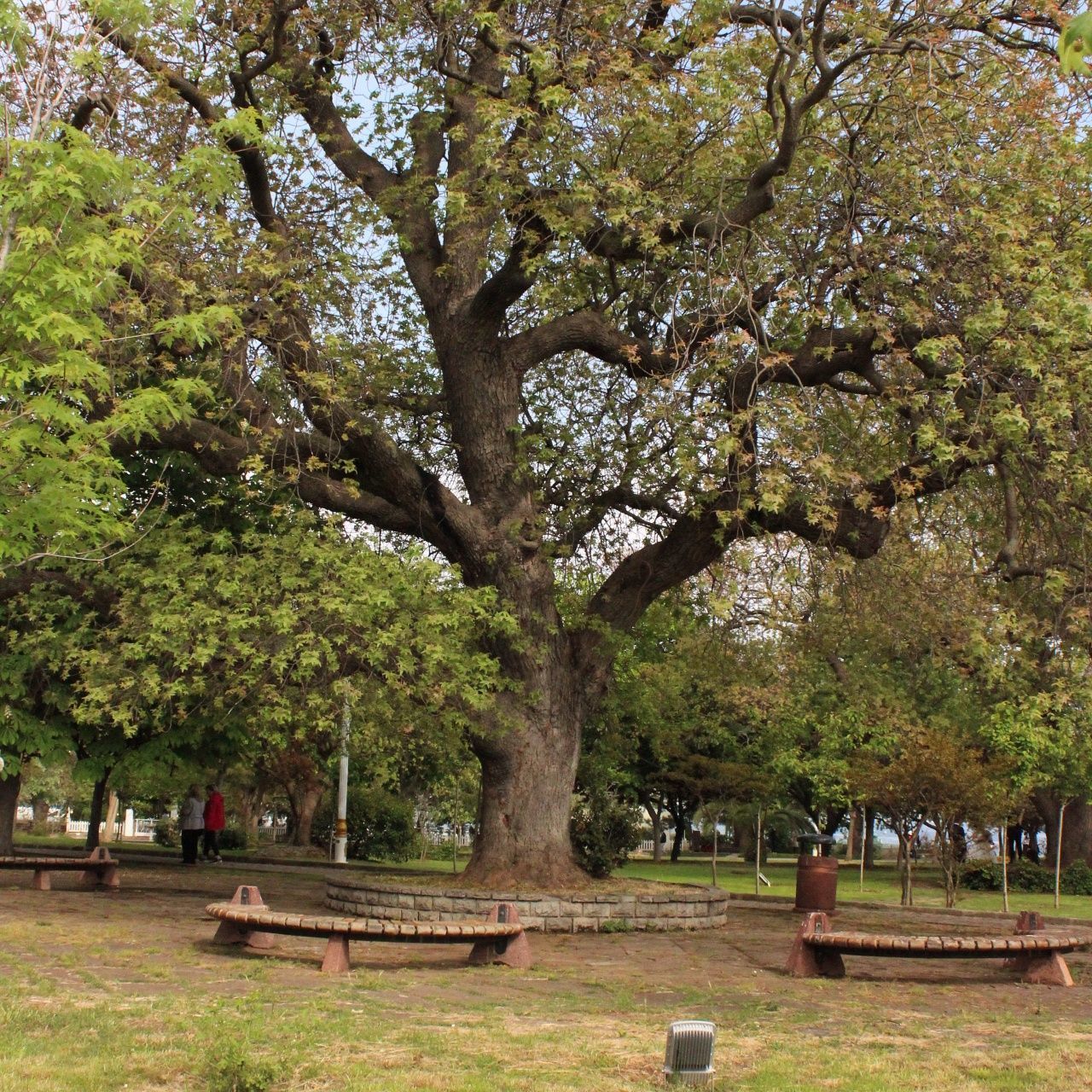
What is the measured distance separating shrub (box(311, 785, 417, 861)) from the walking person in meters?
5.12

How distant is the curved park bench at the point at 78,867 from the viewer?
15.6 metres

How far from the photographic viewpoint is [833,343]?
1333 centimetres

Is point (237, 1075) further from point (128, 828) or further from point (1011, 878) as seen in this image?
point (128, 828)

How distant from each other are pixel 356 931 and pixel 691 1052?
423cm

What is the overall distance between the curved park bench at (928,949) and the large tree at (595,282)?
3.65 m

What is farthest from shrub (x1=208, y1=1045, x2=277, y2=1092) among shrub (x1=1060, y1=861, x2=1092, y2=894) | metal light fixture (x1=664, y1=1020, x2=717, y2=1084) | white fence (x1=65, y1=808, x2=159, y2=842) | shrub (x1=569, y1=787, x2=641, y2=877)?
white fence (x1=65, y1=808, x2=159, y2=842)

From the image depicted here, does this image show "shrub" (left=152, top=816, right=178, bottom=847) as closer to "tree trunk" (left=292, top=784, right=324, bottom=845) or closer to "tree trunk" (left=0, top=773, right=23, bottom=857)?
"tree trunk" (left=292, top=784, right=324, bottom=845)

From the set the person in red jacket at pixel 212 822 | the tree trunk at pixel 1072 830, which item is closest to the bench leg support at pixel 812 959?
the person in red jacket at pixel 212 822

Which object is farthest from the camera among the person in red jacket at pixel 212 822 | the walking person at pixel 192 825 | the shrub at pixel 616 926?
the person in red jacket at pixel 212 822

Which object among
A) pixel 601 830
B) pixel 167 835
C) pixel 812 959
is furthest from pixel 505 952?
pixel 167 835

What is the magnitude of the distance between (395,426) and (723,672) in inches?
376

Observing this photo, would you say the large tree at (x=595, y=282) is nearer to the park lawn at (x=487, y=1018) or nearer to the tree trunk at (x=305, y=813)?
the park lawn at (x=487, y=1018)

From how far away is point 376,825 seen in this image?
29.4 m

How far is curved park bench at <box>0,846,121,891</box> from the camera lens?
1556 cm
